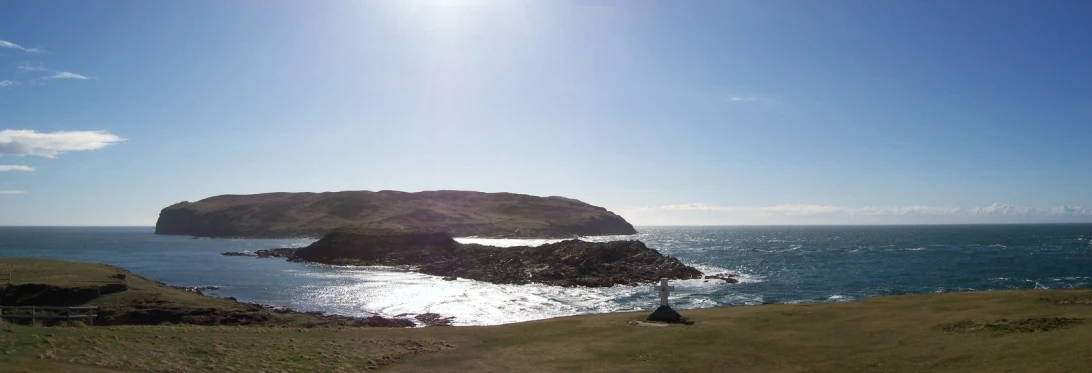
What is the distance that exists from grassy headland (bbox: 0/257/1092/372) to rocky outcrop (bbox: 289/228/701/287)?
51008 mm

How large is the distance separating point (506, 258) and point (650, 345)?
81.9 m

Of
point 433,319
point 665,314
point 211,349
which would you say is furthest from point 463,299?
point 211,349

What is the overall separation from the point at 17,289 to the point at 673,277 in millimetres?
69656

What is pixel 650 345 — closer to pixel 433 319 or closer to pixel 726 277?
pixel 433 319

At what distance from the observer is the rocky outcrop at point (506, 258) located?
86.0 metres

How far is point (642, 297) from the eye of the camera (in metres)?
66.7

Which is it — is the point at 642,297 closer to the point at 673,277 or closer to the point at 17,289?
the point at 673,277

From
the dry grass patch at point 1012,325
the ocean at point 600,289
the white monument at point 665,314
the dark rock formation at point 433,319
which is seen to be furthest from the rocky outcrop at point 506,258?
the dry grass patch at point 1012,325

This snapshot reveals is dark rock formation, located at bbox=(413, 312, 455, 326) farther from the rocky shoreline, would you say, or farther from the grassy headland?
the rocky shoreline

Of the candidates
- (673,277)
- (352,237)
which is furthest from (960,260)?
(352,237)

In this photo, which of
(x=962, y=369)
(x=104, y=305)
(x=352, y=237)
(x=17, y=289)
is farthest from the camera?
(x=352, y=237)

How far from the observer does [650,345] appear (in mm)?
24078

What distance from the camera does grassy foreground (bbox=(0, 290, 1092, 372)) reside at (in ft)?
63.2

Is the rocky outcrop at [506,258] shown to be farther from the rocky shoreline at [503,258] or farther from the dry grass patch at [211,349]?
the dry grass patch at [211,349]
